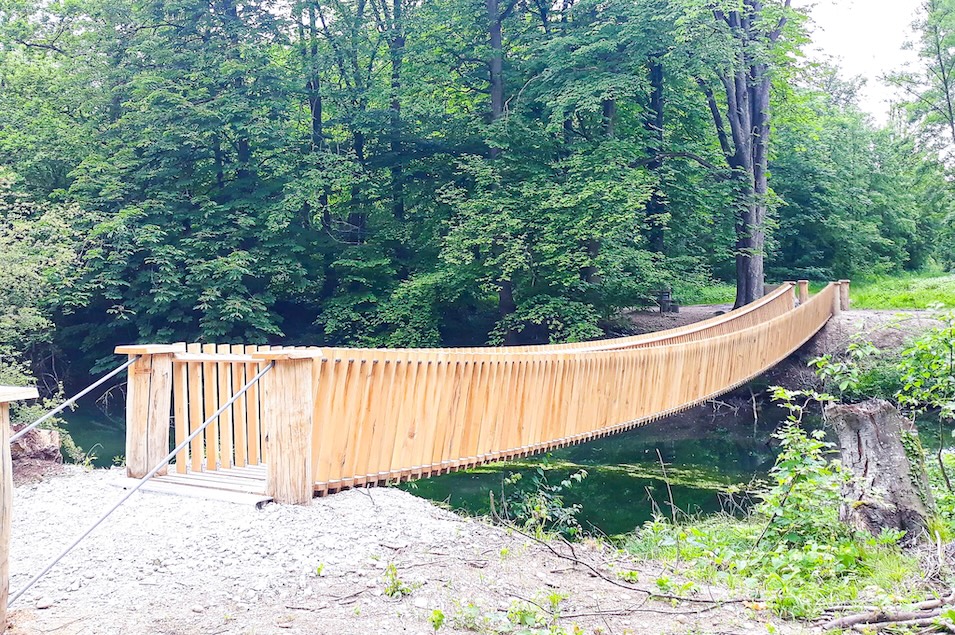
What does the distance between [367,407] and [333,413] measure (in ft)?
0.99

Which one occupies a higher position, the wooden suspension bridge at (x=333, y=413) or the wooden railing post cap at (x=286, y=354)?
the wooden railing post cap at (x=286, y=354)

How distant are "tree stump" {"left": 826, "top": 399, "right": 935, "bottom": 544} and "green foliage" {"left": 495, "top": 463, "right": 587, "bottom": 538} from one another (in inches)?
65.8

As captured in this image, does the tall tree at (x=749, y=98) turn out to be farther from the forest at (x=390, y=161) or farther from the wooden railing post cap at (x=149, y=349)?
the wooden railing post cap at (x=149, y=349)

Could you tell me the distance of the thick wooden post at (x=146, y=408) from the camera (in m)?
5.09

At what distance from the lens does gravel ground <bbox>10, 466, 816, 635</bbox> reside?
2.80m

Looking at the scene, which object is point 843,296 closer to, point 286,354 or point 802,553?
point 802,553

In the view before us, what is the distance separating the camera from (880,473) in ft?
14.5

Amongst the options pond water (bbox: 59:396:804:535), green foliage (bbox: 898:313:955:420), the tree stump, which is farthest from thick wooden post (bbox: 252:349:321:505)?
green foliage (bbox: 898:313:955:420)

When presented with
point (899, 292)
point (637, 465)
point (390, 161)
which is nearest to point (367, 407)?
point (637, 465)

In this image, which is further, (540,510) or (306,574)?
(540,510)

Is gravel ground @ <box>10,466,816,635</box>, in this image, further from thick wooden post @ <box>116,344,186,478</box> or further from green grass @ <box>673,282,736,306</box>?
green grass @ <box>673,282,736,306</box>

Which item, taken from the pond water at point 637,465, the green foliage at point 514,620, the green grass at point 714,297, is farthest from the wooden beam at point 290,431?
the green grass at point 714,297

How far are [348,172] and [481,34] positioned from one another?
4.30 m

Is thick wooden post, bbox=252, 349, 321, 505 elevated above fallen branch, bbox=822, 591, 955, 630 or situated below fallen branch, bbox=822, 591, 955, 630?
above
